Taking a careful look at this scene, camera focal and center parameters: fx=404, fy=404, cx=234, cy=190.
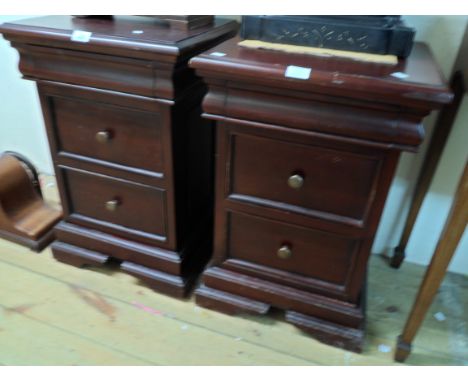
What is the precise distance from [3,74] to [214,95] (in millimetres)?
1254

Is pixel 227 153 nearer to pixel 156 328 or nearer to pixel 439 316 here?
pixel 156 328

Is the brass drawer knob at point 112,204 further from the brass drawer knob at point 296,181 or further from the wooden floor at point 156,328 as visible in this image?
the brass drawer knob at point 296,181

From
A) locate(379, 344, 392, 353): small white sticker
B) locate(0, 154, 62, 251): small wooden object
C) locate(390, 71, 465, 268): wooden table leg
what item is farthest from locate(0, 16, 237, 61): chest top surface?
locate(379, 344, 392, 353): small white sticker

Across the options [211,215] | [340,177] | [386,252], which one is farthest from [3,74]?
[386,252]

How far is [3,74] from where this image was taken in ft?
5.64

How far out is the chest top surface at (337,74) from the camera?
775 mm

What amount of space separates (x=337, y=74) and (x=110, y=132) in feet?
2.07

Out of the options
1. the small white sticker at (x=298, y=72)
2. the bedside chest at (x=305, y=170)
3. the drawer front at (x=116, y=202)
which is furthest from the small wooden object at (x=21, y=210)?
the small white sticker at (x=298, y=72)

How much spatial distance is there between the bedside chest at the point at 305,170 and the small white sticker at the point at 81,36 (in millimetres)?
292

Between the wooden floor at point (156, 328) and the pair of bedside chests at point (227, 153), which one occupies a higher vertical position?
the pair of bedside chests at point (227, 153)

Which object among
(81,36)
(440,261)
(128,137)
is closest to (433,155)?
(440,261)

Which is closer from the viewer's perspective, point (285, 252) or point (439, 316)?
point (285, 252)

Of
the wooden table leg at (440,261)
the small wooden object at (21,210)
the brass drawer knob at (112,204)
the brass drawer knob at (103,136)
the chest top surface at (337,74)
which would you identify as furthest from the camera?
the small wooden object at (21,210)

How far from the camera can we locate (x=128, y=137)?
1.10 m
